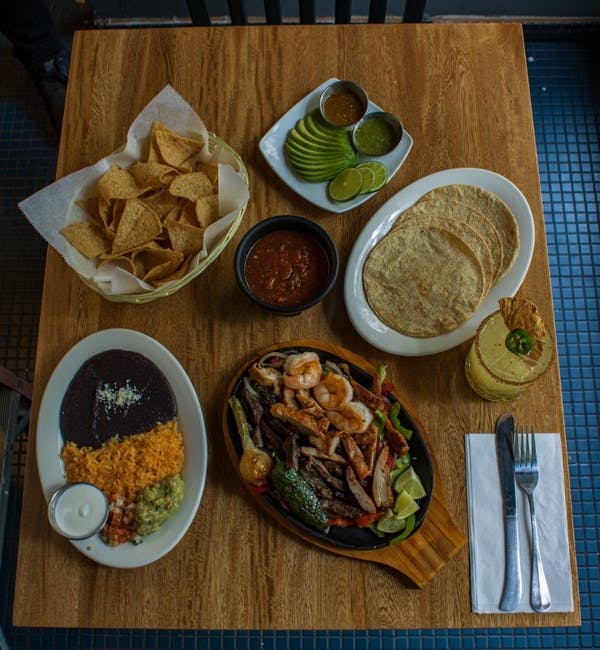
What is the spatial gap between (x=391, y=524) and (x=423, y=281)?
2.57 feet

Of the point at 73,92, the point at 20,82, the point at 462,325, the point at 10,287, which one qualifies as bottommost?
the point at 462,325

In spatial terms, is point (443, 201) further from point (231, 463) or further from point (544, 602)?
point (544, 602)

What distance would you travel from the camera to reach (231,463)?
2.11 m

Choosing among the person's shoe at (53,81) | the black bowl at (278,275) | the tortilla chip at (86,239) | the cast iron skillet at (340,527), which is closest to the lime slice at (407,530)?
the cast iron skillet at (340,527)

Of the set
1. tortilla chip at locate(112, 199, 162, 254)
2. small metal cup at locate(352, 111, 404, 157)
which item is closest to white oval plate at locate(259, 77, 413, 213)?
small metal cup at locate(352, 111, 404, 157)

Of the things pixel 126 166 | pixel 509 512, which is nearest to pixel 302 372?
pixel 509 512

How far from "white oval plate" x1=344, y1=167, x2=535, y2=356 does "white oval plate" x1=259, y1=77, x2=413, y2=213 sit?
0.11 m

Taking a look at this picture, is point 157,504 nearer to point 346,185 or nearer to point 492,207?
point 346,185

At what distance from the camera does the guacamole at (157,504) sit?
1.98 meters

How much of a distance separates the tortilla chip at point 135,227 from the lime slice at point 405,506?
1126 millimetres

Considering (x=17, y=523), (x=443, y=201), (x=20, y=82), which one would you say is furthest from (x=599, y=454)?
(x=20, y=82)

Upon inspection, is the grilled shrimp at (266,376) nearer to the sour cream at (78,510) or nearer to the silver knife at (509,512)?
the sour cream at (78,510)

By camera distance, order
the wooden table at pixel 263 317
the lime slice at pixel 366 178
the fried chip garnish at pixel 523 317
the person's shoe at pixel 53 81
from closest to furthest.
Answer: the fried chip garnish at pixel 523 317 < the wooden table at pixel 263 317 < the lime slice at pixel 366 178 < the person's shoe at pixel 53 81

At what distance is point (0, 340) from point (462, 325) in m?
2.36
